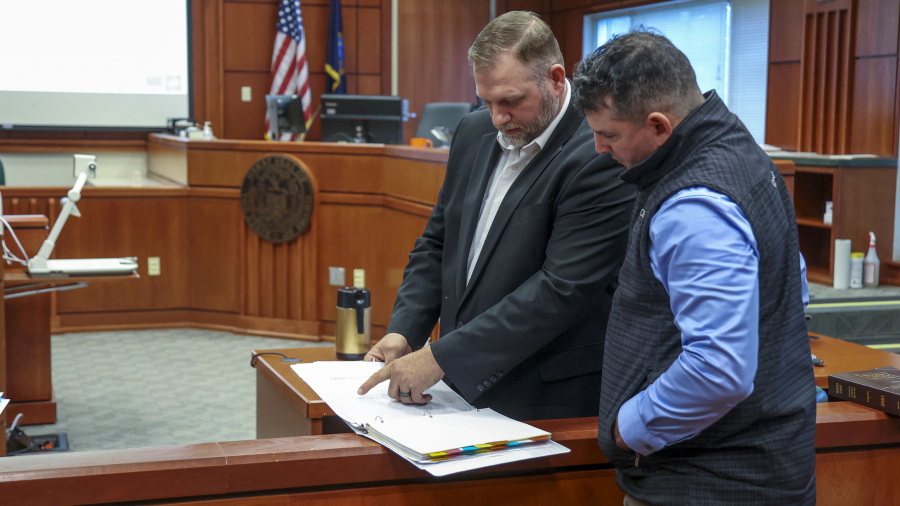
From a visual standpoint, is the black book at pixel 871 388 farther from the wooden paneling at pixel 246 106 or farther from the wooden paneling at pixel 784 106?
the wooden paneling at pixel 246 106

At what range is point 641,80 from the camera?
1.18 meters

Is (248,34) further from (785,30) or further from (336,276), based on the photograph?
(785,30)

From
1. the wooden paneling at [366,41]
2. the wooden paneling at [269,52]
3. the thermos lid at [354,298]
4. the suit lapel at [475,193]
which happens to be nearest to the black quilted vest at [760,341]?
the suit lapel at [475,193]

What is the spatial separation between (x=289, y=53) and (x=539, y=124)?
714cm

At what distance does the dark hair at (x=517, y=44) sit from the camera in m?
Result: 1.65

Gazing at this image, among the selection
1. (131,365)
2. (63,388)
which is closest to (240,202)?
(131,365)

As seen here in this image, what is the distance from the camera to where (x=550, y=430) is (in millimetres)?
1551

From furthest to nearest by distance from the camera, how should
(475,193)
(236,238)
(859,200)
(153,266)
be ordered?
(153,266) → (236,238) → (859,200) → (475,193)

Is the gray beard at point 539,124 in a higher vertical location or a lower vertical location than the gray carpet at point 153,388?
higher

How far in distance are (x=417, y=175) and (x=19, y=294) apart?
2.14 meters

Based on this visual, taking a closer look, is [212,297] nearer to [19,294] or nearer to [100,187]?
[100,187]

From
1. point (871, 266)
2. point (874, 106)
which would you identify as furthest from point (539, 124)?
point (874, 106)

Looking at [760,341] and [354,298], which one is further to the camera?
[354,298]

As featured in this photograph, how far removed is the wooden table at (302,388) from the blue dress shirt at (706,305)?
1.04m
